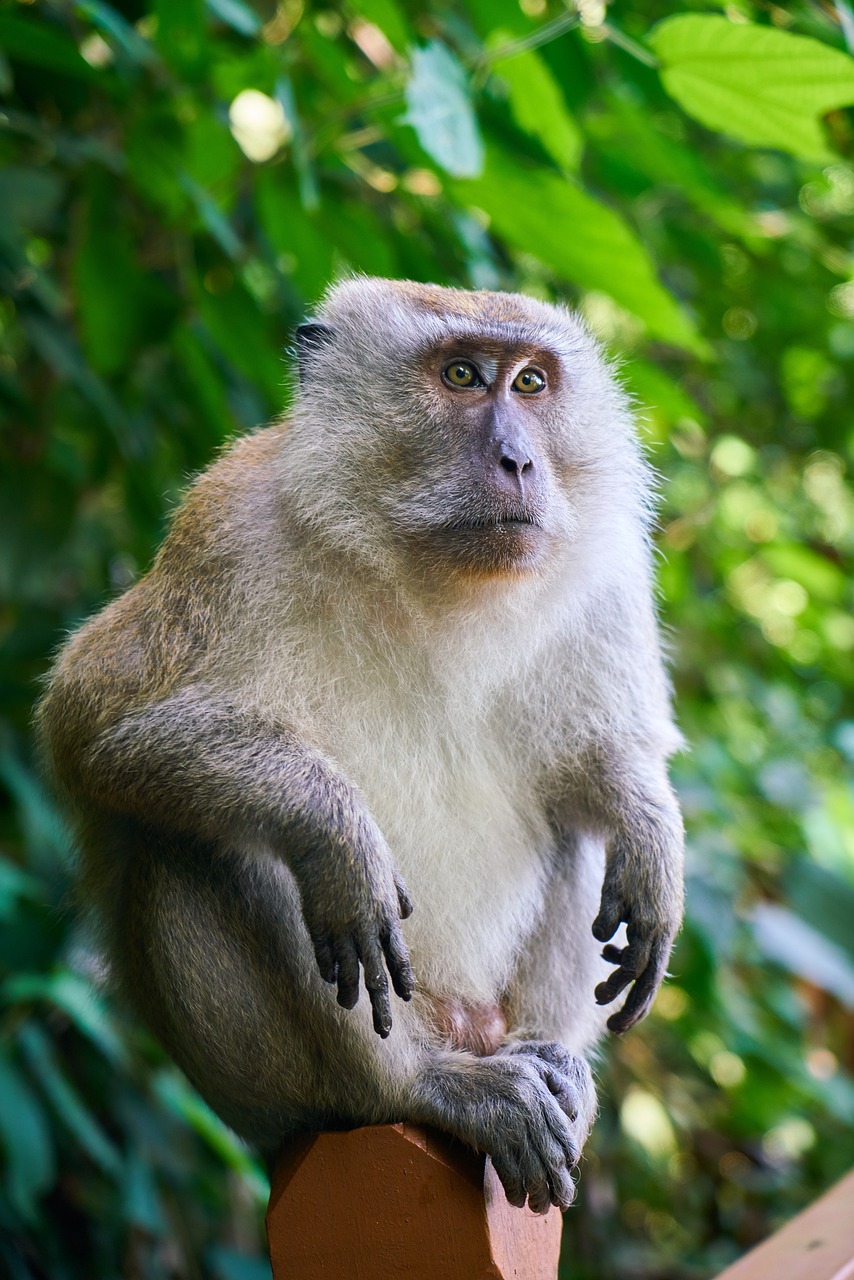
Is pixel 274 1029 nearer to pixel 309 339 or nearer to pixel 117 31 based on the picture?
pixel 309 339

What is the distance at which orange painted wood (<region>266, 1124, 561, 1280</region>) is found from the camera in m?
2.12

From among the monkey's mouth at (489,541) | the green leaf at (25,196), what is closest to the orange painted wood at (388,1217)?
the monkey's mouth at (489,541)

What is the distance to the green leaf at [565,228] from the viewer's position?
3086mm

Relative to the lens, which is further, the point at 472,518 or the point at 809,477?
the point at 809,477

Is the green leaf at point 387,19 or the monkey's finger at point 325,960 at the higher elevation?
the green leaf at point 387,19

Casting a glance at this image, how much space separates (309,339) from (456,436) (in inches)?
22.8

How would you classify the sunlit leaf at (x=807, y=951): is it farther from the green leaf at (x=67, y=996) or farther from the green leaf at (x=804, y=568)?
the green leaf at (x=67, y=996)

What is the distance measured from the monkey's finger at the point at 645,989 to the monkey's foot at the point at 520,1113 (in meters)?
0.16

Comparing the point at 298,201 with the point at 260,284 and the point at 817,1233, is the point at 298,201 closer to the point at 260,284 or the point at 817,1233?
the point at 260,284

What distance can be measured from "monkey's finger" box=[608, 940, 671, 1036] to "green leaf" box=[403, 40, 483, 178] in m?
1.64

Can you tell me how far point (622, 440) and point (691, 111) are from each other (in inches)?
28.9

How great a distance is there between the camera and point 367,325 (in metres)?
2.97

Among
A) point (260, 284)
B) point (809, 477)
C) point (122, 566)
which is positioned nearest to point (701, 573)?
point (809, 477)

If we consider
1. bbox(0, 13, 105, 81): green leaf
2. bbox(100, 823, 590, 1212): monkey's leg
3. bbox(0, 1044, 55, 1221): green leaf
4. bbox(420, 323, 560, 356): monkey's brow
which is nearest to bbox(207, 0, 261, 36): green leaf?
bbox(0, 13, 105, 81): green leaf
